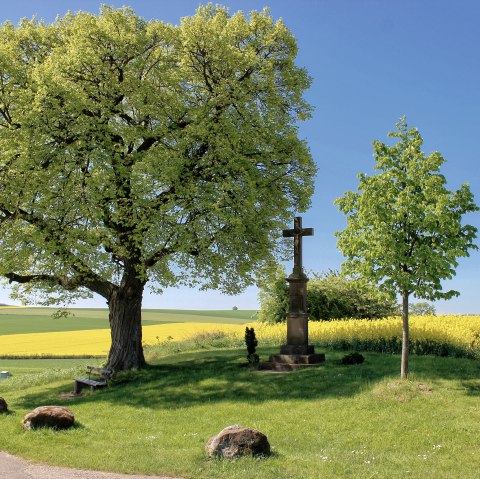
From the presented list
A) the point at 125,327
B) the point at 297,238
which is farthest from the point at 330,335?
the point at 125,327

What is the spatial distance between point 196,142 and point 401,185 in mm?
9459

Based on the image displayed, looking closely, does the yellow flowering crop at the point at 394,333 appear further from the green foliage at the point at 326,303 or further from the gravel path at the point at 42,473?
the gravel path at the point at 42,473

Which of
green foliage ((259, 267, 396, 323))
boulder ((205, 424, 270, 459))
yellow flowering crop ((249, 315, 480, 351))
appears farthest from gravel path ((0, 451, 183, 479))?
green foliage ((259, 267, 396, 323))

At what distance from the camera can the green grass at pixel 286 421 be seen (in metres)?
11.3

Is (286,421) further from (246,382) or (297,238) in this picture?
(297,238)

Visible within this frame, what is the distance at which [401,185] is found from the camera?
19.0 meters

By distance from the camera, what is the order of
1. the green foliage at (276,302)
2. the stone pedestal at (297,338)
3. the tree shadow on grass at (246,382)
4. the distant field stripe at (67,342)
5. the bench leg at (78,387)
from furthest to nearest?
the green foliage at (276,302), the distant field stripe at (67,342), the bench leg at (78,387), the stone pedestal at (297,338), the tree shadow on grass at (246,382)

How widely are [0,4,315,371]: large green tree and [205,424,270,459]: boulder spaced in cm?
1170

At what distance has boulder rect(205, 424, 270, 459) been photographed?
11.5m

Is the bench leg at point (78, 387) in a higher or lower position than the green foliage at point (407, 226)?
lower

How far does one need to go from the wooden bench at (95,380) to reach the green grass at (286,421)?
0.52 m

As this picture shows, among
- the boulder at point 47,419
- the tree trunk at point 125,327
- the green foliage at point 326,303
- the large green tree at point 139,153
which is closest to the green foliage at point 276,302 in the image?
the green foliage at point 326,303

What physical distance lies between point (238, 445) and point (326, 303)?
2941 centimetres

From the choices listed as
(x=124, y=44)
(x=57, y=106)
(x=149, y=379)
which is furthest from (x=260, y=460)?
(x=124, y=44)
